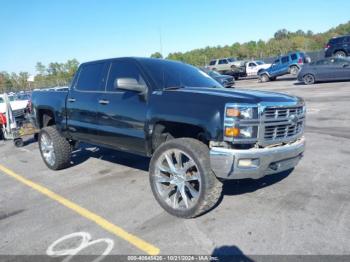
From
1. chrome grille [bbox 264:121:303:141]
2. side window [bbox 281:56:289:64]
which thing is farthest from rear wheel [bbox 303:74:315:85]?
chrome grille [bbox 264:121:303:141]

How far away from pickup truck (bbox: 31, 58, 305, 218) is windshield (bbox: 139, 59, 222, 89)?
0.02 meters

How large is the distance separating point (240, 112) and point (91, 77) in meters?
3.05

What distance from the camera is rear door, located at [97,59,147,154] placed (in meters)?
4.62

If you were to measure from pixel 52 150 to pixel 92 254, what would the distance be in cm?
364

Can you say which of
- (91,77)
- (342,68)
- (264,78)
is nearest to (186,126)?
(91,77)

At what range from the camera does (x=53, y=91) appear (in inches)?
262

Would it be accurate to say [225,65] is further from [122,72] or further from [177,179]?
[177,179]

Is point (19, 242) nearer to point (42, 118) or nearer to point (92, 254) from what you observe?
point (92, 254)

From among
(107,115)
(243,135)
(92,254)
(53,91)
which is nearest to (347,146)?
(243,135)

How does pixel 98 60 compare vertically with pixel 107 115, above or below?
above

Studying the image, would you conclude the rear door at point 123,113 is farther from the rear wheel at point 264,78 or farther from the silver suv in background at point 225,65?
the silver suv in background at point 225,65

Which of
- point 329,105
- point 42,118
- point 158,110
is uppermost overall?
point 158,110

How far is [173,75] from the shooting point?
16.3 feet

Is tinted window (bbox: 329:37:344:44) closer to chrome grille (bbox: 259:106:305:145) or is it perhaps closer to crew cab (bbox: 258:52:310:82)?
crew cab (bbox: 258:52:310:82)
